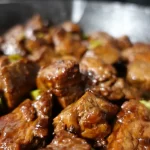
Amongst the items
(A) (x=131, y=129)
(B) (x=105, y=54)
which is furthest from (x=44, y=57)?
(A) (x=131, y=129)

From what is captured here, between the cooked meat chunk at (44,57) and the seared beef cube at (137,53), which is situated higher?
the cooked meat chunk at (44,57)

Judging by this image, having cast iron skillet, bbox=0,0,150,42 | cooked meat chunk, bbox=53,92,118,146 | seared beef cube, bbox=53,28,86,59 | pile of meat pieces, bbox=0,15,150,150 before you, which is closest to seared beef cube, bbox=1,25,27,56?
pile of meat pieces, bbox=0,15,150,150

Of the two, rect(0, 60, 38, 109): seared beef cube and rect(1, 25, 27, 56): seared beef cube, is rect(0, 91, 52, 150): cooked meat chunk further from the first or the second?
rect(1, 25, 27, 56): seared beef cube

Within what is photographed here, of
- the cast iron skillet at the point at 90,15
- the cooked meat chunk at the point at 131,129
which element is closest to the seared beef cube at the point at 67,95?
the cooked meat chunk at the point at 131,129

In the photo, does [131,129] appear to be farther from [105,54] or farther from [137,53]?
[137,53]

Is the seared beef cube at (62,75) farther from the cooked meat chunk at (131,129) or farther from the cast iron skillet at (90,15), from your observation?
the cast iron skillet at (90,15)

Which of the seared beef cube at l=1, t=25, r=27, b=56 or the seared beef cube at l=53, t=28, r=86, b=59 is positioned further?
the seared beef cube at l=53, t=28, r=86, b=59
